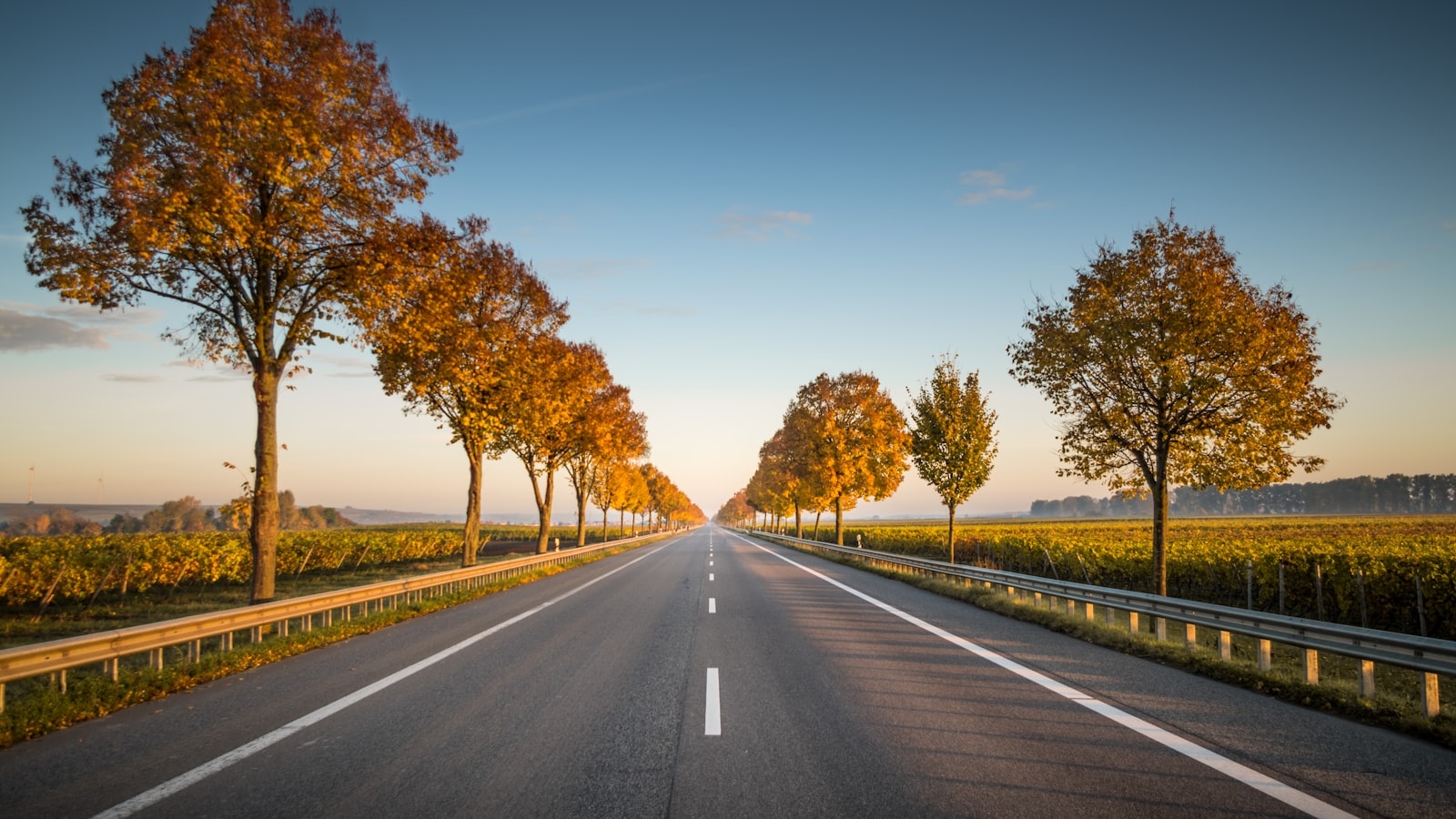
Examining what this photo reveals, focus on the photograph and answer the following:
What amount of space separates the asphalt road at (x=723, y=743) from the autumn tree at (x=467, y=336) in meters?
6.53

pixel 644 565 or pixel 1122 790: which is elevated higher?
pixel 1122 790

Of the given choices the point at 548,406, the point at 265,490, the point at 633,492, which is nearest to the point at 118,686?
the point at 265,490

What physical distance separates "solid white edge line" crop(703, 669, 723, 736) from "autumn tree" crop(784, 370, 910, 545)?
30.4m

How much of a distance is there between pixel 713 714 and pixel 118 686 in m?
6.03

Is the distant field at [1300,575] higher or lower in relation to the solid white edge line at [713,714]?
lower

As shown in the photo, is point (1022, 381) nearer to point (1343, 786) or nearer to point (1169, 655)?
point (1169, 655)

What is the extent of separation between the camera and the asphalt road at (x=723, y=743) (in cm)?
389

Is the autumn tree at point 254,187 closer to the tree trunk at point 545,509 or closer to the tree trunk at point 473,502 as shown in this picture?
the tree trunk at point 473,502

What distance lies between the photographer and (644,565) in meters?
26.8

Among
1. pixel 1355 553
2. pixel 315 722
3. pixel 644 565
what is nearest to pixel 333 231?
pixel 315 722

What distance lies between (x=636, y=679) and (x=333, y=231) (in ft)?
32.5

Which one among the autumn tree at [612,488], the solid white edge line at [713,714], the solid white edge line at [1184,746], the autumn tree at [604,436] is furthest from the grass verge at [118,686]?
the autumn tree at [612,488]

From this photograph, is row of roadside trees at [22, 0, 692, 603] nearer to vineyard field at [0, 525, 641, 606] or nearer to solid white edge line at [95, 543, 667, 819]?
solid white edge line at [95, 543, 667, 819]

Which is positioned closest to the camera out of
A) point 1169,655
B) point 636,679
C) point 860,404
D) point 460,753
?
point 460,753
